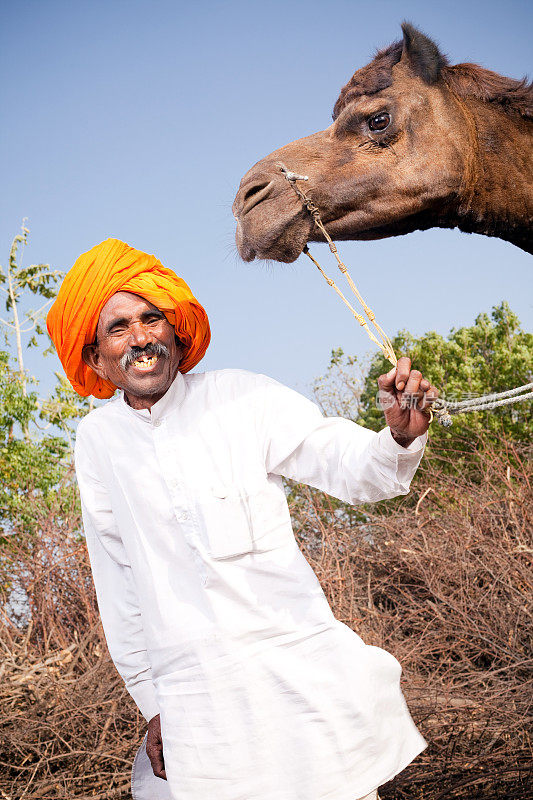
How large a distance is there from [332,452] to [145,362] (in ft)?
2.13

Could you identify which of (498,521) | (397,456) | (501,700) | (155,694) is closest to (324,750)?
(155,694)

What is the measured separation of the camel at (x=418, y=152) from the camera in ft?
9.86

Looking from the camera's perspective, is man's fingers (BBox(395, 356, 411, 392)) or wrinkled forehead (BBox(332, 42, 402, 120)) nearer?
man's fingers (BBox(395, 356, 411, 392))

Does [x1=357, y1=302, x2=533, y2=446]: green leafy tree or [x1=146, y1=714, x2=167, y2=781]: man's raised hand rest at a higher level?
[x1=357, y1=302, x2=533, y2=446]: green leafy tree

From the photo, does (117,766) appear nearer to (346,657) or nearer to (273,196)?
(346,657)

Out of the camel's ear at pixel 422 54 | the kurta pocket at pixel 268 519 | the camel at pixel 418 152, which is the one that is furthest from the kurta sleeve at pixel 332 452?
the camel's ear at pixel 422 54

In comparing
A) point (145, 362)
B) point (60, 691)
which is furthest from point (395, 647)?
point (145, 362)

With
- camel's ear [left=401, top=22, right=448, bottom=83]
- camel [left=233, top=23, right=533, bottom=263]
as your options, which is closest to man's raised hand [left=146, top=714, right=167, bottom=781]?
camel [left=233, top=23, right=533, bottom=263]

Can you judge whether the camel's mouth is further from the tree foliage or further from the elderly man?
the tree foliage

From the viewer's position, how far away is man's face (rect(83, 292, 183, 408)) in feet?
7.31

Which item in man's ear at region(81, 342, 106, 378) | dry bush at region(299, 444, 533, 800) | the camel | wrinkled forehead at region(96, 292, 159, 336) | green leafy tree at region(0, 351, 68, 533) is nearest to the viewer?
wrinkled forehead at region(96, 292, 159, 336)

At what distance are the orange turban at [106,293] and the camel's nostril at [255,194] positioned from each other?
0.56m

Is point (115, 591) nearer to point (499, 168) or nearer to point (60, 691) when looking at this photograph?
point (499, 168)

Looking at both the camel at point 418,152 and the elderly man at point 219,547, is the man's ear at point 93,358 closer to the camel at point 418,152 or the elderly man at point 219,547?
the elderly man at point 219,547
